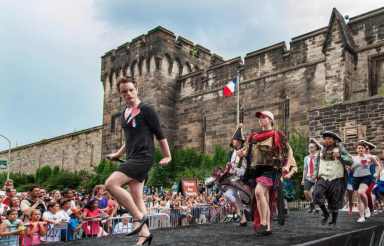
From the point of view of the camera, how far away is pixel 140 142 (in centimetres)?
479

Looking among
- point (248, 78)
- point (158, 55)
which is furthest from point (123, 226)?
point (158, 55)

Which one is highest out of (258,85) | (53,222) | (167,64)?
(167,64)

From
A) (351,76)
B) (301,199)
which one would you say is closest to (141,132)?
(301,199)

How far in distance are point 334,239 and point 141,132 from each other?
217cm

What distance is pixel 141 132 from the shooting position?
4812mm

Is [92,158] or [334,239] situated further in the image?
[92,158]

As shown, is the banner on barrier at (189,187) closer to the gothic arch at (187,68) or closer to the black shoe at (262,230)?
the black shoe at (262,230)

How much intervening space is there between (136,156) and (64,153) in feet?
132

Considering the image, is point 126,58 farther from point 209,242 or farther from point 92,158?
point 209,242

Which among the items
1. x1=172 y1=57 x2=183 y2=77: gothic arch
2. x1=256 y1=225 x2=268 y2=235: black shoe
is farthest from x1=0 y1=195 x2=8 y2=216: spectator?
x1=172 y1=57 x2=183 y2=77: gothic arch

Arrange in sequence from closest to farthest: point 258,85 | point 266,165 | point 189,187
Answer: point 266,165, point 189,187, point 258,85

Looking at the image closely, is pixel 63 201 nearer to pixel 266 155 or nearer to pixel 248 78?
pixel 266 155

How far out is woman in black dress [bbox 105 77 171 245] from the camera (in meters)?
4.69

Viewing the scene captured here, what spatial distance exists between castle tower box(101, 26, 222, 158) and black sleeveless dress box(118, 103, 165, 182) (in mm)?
25447
